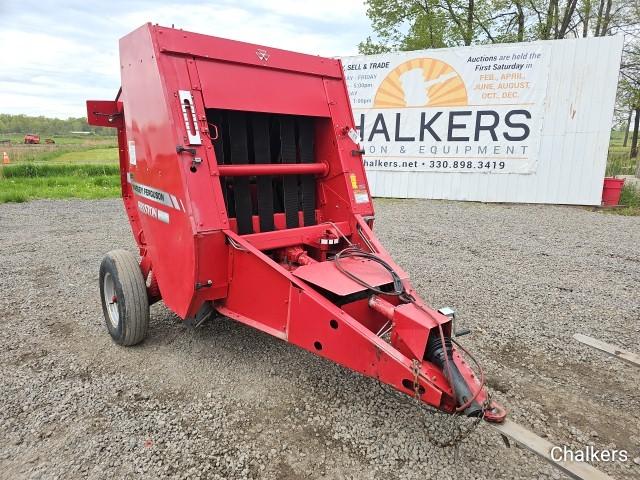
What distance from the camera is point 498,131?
994cm

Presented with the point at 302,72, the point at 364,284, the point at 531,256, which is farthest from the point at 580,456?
the point at 531,256

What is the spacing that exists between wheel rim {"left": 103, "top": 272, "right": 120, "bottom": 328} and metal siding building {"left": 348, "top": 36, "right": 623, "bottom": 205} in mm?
8818

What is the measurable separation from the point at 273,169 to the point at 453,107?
27.4 ft

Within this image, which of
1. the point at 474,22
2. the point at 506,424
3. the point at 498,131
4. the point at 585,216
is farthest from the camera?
the point at 474,22

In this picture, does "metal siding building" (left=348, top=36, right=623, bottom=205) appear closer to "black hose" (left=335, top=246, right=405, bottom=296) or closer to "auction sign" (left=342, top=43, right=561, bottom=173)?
"auction sign" (left=342, top=43, right=561, bottom=173)

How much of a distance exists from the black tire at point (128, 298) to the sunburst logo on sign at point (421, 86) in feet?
29.2

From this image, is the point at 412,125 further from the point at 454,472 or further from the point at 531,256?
the point at 454,472

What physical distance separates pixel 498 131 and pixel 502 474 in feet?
29.8

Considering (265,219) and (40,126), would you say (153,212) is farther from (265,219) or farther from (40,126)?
(40,126)

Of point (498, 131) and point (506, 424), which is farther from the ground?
point (498, 131)

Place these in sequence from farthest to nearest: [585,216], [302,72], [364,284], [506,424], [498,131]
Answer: [498,131], [585,216], [302,72], [364,284], [506,424]

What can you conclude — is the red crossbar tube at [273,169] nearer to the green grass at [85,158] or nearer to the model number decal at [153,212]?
the model number decal at [153,212]

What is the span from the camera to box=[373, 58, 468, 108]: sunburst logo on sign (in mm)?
10336

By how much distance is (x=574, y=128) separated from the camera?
31.0 ft
